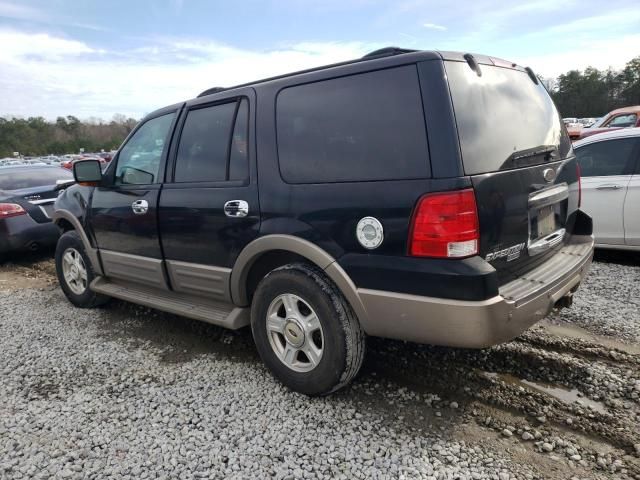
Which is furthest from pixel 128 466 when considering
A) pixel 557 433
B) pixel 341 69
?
pixel 341 69

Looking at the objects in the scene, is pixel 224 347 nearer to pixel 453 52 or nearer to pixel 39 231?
pixel 453 52

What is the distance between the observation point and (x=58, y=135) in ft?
223

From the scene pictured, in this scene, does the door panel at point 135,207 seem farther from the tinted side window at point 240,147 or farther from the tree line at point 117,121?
the tree line at point 117,121

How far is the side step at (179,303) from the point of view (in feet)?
10.6

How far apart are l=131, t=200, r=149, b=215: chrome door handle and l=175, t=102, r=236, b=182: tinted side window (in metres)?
0.38

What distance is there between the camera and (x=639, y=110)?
1207 cm

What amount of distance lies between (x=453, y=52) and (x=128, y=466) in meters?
2.73

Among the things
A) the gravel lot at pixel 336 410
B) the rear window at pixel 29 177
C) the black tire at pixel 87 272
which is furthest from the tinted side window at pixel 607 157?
the rear window at pixel 29 177

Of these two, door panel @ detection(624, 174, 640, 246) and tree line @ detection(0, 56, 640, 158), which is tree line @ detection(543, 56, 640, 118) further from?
door panel @ detection(624, 174, 640, 246)

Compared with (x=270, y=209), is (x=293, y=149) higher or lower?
higher

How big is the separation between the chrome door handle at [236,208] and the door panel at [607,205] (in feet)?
13.8

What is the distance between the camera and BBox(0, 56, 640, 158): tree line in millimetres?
44031

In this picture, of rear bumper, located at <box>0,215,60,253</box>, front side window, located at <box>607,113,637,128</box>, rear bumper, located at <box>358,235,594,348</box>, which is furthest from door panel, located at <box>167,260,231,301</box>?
front side window, located at <box>607,113,637,128</box>

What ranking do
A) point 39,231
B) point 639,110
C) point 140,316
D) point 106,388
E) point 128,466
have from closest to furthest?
point 128,466
point 106,388
point 140,316
point 39,231
point 639,110
